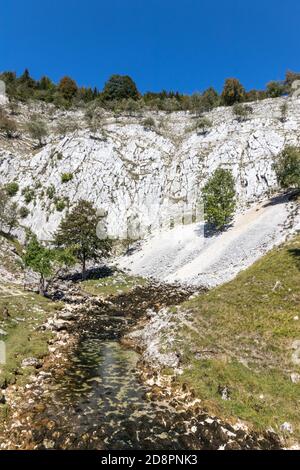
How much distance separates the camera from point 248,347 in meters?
25.2

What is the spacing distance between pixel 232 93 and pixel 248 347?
143508 mm

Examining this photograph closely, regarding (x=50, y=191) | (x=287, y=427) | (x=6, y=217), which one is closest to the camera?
(x=287, y=427)

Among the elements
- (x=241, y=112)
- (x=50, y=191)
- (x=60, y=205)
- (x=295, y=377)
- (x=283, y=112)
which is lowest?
(x=295, y=377)

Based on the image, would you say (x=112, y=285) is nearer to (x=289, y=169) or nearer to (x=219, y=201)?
(x=219, y=201)

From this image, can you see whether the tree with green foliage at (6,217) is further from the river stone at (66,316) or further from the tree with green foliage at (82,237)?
the river stone at (66,316)

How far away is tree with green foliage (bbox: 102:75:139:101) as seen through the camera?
561ft

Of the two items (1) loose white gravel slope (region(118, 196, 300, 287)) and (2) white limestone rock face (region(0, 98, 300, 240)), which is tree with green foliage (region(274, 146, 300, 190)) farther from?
(2) white limestone rock face (region(0, 98, 300, 240))

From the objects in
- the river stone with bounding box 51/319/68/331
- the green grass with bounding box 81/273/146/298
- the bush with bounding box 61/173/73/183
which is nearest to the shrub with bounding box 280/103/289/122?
the bush with bounding box 61/173/73/183

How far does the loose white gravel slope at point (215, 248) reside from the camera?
58.3 meters

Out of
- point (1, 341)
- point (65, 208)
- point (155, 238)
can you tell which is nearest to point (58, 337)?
point (1, 341)

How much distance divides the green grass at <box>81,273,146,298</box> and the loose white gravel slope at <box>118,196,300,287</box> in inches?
174

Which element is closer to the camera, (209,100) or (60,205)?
(60,205)

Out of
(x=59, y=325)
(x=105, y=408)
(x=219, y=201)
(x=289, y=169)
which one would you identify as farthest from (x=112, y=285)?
(x=289, y=169)
